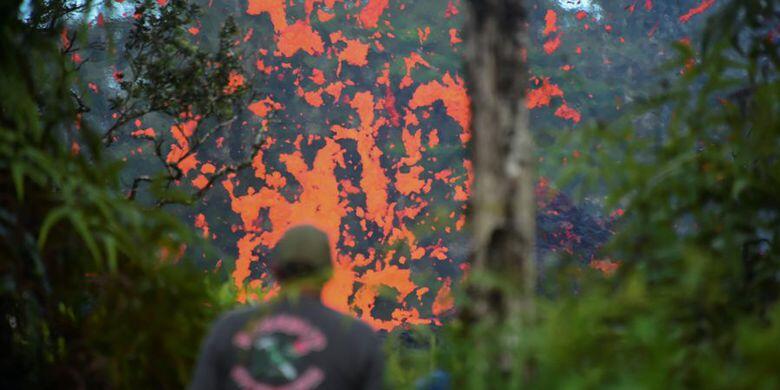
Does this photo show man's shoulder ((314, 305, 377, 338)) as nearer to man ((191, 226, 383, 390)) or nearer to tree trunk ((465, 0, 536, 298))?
man ((191, 226, 383, 390))

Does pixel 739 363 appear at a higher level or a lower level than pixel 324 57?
lower

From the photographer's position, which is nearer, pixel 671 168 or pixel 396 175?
pixel 671 168

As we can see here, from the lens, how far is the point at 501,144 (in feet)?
9.83

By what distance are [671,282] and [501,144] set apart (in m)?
0.93

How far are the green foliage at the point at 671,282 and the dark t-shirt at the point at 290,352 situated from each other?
1.03ft

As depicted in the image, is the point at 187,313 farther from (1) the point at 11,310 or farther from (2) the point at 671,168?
(2) the point at 671,168

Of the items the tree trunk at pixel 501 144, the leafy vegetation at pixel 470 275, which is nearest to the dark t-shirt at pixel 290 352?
the leafy vegetation at pixel 470 275

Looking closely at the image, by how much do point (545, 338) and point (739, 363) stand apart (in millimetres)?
634

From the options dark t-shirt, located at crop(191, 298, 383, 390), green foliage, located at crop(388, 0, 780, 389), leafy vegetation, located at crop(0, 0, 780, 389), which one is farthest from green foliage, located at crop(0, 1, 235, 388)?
green foliage, located at crop(388, 0, 780, 389)

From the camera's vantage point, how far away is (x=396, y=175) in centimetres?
2658

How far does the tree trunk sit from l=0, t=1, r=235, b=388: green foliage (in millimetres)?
1313

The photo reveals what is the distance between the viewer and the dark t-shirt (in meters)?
3.00

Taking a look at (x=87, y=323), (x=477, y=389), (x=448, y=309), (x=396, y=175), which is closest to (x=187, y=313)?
(x=87, y=323)

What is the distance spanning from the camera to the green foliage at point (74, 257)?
3453 millimetres
